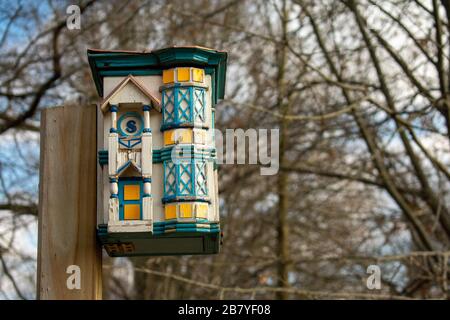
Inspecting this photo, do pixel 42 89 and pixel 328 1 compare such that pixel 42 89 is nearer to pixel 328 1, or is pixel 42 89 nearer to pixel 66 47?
pixel 66 47

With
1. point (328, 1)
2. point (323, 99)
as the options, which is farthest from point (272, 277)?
point (328, 1)

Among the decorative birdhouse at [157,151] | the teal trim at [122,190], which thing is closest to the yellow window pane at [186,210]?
the decorative birdhouse at [157,151]

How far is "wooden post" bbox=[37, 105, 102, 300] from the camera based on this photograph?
132 inches

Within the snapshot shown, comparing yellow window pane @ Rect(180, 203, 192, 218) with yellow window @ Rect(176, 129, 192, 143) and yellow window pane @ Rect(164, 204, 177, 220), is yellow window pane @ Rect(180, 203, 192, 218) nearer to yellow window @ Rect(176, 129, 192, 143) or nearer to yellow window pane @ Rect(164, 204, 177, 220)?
yellow window pane @ Rect(164, 204, 177, 220)

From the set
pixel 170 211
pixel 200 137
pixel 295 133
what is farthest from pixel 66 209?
pixel 295 133

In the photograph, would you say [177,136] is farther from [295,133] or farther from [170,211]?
[295,133]

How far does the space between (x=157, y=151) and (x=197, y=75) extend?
40cm

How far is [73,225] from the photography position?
3.41 meters

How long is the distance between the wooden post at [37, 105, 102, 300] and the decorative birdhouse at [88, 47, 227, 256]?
183 millimetres

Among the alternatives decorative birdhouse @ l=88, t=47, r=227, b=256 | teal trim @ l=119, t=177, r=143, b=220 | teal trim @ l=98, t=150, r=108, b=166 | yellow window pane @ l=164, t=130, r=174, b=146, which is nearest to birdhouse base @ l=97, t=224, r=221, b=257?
decorative birdhouse @ l=88, t=47, r=227, b=256

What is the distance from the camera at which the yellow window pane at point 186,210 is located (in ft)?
12.3

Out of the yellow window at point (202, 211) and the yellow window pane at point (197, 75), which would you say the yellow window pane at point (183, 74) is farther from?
the yellow window at point (202, 211)

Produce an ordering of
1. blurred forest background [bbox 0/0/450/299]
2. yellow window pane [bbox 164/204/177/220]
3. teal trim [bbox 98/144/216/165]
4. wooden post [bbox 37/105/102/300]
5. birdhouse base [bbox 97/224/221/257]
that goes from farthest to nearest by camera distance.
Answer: blurred forest background [bbox 0/0/450/299], teal trim [bbox 98/144/216/165], yellow window pane [bbox 164/204/177/220], birdhouse base [bbox 97/224/221/257], wooden post [bbox 37/105/102/300]
